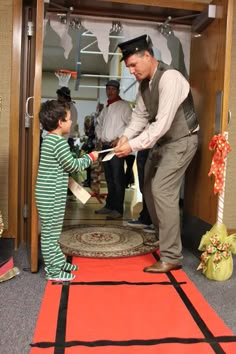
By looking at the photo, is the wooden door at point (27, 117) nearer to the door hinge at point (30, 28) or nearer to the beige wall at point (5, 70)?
the door hinge at point (30, 28)

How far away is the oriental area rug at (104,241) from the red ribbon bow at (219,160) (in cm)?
75

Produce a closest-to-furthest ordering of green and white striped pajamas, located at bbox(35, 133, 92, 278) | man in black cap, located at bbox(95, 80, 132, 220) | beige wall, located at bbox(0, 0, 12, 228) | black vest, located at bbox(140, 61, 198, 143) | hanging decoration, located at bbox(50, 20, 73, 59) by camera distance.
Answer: green and white striped pajamas, located at bbox(35, 133, 92, 278)
black vest, located at bbox(140, 61, 198, 143)
beige wall, located at bbox(0, 0, 12, 228)
hanging decoration, located at bbox(50, 20, 73, 59)
man in black cap, located at bbox(95, 80, 132, 220)

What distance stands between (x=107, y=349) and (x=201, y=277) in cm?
95

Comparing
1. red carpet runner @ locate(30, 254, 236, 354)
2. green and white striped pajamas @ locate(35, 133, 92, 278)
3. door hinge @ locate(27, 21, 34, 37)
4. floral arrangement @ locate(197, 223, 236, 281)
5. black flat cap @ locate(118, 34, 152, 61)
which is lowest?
red carpet runner @ locate(30, 254, 236, 354)

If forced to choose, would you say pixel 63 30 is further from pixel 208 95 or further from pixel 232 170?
pixel 232 170

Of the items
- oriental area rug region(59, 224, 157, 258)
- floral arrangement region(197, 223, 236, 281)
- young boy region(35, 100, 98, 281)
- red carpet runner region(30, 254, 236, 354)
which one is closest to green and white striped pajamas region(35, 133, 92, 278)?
young boy region(35, 100, 98, 281)

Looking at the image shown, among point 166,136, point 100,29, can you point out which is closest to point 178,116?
point 166,136

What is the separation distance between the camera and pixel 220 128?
2.14 metres

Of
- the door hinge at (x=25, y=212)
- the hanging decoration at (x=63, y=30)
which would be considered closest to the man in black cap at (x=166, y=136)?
the hanging decoration at (x=63, y=30)

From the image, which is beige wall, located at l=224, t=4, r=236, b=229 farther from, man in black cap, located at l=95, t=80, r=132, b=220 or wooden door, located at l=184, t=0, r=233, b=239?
man in black cap, located at l=95, t=80, r=132, b=220

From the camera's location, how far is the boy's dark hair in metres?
1.95

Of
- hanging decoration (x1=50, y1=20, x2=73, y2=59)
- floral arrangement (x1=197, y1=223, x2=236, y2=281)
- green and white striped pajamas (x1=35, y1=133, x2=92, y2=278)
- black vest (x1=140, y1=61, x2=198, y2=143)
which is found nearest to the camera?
green and white striped pajamas (x1=35, y1=133, x2=92, y2=278)

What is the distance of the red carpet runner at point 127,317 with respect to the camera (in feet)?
4.46

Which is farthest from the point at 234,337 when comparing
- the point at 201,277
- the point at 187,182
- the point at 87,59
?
the point at 87,59
